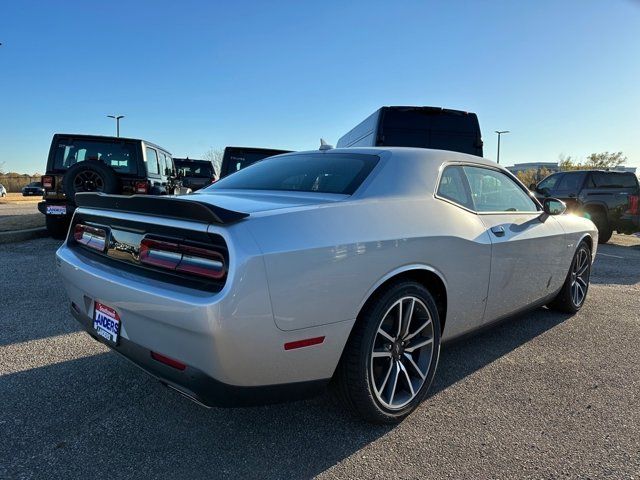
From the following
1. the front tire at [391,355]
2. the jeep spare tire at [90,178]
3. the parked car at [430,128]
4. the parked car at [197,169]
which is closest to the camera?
the front tire at [391,355]

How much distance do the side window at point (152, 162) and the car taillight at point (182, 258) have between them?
7373 mm

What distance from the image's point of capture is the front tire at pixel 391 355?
2275mm

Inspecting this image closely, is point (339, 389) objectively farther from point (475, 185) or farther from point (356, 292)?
point (475, 185)

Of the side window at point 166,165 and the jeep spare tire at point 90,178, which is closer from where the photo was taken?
the jeep spare tire at point 90,178

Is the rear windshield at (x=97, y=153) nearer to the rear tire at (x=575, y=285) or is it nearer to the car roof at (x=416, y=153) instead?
the car roof at (x=416, y=153)

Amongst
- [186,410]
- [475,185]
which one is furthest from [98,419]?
[475,185]

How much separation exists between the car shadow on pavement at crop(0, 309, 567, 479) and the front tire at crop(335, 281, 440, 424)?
0.54ft

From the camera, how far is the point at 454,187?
3.04 m

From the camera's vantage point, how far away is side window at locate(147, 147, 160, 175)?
30.3ft

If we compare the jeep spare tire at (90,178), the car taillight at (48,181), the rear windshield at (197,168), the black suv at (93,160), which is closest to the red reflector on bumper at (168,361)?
the jeep spare tire at (90,178)

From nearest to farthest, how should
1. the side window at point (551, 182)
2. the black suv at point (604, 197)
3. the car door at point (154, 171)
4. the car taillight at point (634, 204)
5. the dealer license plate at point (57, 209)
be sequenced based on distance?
the dealer license plate at point (57, 209)
the car door at point (154, 171)
the car taillight at point (634, 204)
the black suv at point (604, 197)
the side window at point (551, 182)

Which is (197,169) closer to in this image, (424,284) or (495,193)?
(495,193)

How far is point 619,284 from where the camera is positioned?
6391 millimetres

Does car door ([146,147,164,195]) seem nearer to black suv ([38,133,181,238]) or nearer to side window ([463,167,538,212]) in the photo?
black suv ([38,133,181,238])
